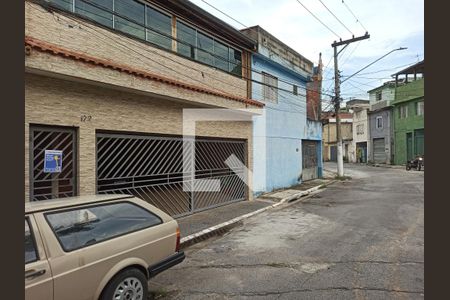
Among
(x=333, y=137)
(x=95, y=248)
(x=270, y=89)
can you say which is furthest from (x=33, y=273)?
(x=333, y=137)

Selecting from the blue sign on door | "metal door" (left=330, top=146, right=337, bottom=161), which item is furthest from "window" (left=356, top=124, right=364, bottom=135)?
the blue sign on door

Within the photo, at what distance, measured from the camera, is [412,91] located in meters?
31.8

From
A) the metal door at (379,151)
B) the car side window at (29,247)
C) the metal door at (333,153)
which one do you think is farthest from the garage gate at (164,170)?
the metal door at (333,153)

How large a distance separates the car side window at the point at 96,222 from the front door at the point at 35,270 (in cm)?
22

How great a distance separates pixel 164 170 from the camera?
36.1ft

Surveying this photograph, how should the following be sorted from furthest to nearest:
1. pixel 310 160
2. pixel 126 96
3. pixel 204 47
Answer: pixel 310 160, pixel 204 47, pixel 126 96

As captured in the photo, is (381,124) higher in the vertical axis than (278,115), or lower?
higher

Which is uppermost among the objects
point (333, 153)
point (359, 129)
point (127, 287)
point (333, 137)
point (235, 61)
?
point (235, 61)

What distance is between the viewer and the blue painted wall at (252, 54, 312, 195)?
46.3 ft

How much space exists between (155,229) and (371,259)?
399cm

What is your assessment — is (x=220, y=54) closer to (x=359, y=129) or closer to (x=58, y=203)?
(x=58, y=203)

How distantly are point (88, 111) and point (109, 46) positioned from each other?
1.73m

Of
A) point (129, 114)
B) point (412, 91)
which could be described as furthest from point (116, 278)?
point (412, 91)

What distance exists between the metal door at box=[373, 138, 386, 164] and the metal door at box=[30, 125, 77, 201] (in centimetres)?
3742
